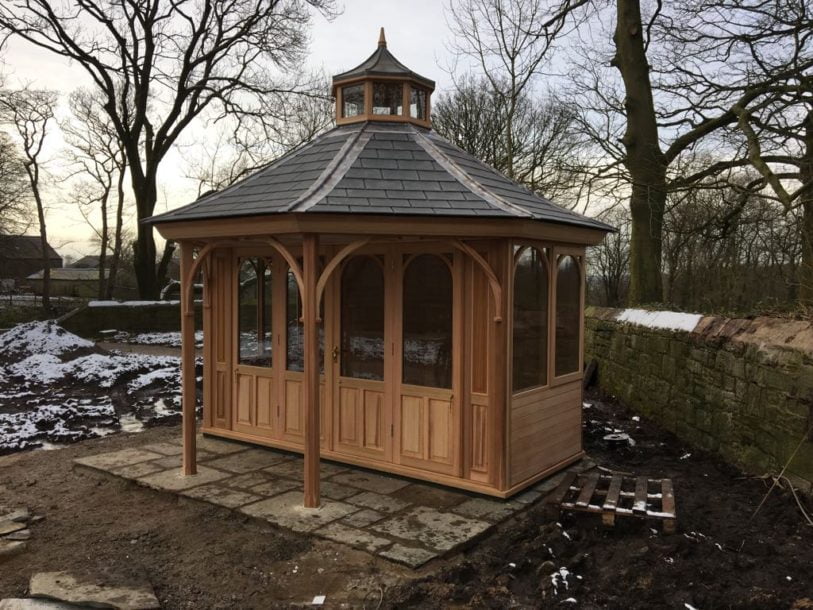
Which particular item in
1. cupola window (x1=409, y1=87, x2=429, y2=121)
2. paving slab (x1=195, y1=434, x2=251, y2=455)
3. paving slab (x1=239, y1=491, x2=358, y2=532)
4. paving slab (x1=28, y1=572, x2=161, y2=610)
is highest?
cupola window (x1=409, y1=87, x2=429, y2=121)

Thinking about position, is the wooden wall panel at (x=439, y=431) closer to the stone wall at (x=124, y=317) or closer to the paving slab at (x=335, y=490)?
the paving slab at (x=335, y=490)

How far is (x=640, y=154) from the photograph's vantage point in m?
11.3

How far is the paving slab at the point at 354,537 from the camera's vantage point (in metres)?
4.59

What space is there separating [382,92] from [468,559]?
4786 mm

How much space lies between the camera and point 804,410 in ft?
17.2

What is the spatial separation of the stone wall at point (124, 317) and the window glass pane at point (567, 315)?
45.8 ft

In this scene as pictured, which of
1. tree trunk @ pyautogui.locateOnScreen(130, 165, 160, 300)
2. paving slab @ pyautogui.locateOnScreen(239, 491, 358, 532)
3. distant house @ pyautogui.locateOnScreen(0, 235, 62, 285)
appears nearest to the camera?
paving slab @ pyautogui.locateOnScreen(239, 491, 358, 532)

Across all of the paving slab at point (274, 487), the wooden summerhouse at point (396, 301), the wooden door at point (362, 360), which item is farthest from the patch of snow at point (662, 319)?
the paving slab at point (274, 487)

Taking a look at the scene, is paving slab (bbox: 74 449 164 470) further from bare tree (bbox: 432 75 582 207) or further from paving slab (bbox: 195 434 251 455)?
bare tree (bbox: 432 75 582 207)

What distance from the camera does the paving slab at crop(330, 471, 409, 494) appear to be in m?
5.80

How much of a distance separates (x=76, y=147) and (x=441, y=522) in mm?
26086

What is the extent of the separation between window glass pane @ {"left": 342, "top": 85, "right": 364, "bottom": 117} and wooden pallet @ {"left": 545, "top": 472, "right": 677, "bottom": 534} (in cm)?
435

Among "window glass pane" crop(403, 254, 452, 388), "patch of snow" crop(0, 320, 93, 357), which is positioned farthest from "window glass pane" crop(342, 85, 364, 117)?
"patch of snow" crop(0, 320, 93, 357)

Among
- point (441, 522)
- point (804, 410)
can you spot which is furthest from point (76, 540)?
point (804, 410)
